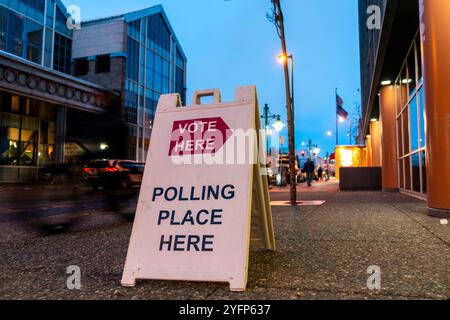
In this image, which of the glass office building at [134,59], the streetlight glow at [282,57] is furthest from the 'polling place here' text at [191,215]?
the glass office building at [134,59]

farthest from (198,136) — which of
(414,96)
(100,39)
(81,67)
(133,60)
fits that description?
(81,67)

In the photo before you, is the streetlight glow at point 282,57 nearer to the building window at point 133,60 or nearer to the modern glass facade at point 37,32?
the modern glass facade at point 37,32

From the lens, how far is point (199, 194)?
3143 mm

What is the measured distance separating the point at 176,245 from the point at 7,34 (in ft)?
108

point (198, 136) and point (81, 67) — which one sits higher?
point (81, 67)

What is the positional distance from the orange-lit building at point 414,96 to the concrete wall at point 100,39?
2504 centimetres

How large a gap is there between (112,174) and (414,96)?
11.8 metres

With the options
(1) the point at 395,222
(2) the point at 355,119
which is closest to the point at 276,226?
(1) the point at 395,222

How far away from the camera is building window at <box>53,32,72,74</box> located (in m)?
35.1

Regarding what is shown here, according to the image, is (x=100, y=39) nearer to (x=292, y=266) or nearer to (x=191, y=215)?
(x=191, y=215)

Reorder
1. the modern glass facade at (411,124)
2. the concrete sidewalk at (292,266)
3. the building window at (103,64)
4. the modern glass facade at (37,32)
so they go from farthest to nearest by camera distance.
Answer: the building window at (103,64) → the modern glass facade at (37,32) → the modern glass facade at (411,124) → the concrete sidewalk at (292,266)

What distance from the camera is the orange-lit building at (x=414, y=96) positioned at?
627 centimetres

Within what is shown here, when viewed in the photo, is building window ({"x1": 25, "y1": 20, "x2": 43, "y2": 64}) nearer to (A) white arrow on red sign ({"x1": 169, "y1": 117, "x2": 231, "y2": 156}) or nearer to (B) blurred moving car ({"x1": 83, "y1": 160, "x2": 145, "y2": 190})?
(B) blurred moving car ({"x1": 83, "y1": 160, "x2": 145, "y2": 190})

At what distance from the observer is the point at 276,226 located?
5.99 metres
